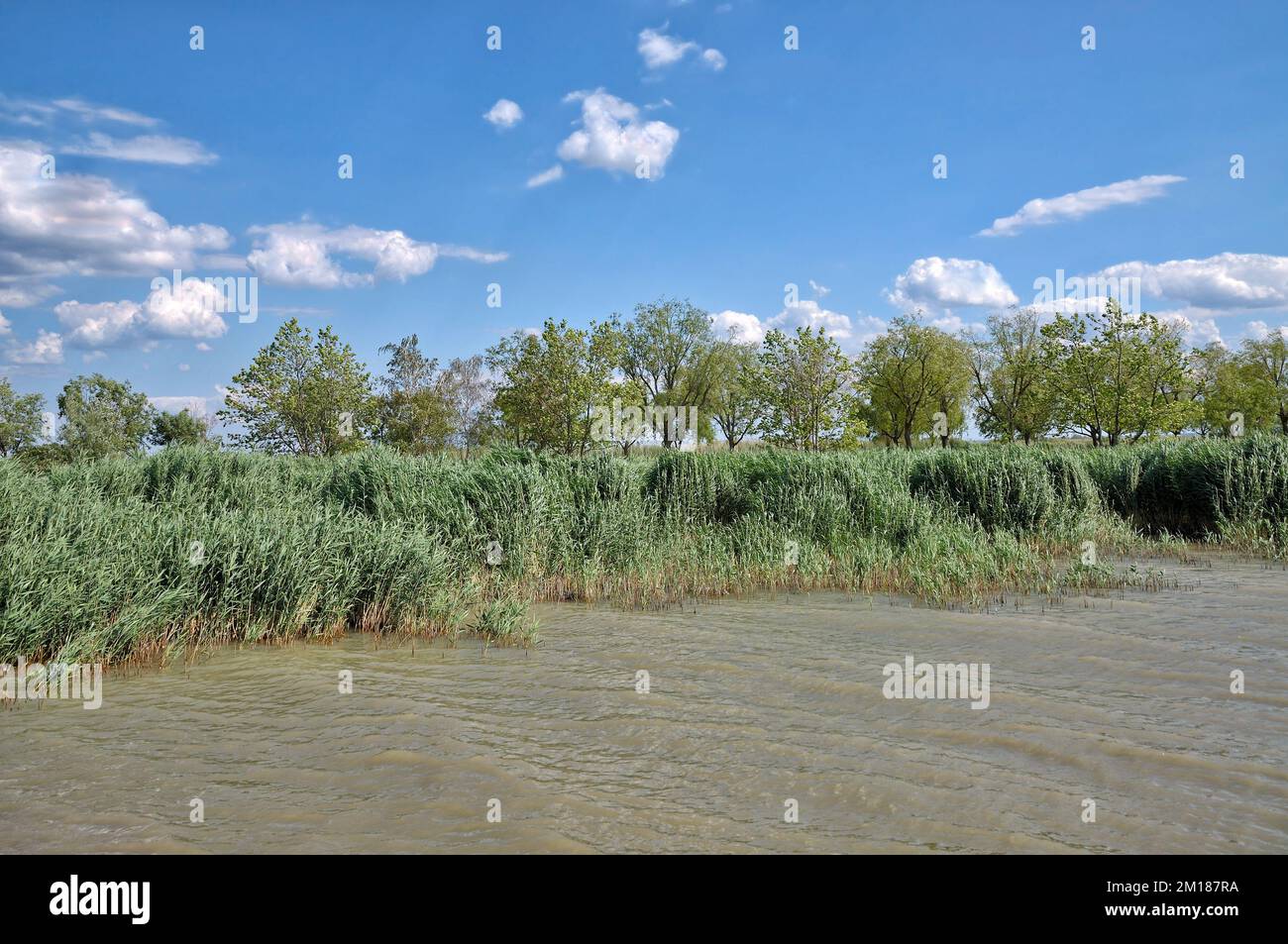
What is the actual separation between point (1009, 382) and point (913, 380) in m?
9.67

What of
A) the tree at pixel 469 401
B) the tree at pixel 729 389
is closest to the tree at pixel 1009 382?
the tree at pixel 729 389

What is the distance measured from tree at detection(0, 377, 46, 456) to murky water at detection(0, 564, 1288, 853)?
212ft

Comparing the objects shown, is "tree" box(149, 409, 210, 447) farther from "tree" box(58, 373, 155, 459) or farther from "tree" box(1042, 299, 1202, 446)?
"tree" box(1042, 299, 1202, 446)

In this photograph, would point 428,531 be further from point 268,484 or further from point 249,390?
point 249,390

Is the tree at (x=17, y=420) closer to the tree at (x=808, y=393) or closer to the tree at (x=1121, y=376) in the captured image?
the tree at (x=808, y=393)

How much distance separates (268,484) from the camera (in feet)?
49.9

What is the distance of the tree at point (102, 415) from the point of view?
188ft

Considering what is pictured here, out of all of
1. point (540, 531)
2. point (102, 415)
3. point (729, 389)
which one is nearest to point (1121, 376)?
point (729, 389)

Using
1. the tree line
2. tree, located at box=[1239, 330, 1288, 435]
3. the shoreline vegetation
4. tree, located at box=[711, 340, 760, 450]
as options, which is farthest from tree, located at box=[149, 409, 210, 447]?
tree, located at box=[1239, 330, 1288, 435]

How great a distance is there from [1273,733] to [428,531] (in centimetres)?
1174

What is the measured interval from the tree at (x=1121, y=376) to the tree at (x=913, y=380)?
54.6ft

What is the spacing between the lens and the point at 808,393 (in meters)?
49.6

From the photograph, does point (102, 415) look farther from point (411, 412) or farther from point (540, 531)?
point (540, 531)
